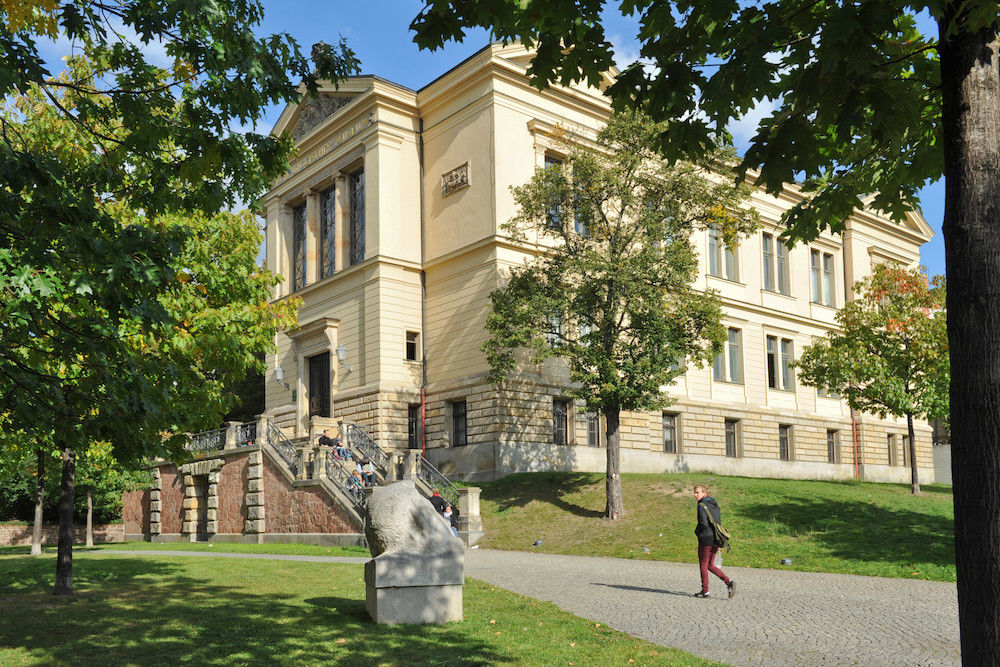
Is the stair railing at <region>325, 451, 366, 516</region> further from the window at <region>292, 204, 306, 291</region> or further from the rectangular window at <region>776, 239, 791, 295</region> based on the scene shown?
the rectangular window at <region>776, 239, 791, 295</region>

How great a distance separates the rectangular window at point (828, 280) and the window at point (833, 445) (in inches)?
288

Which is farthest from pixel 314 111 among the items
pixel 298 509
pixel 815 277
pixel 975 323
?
pixel 975 323

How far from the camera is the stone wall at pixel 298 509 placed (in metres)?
25.6

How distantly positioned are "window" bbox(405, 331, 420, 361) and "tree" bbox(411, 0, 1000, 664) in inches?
1158

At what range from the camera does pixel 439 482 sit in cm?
2939

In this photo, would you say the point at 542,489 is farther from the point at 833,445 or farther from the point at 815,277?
the point at 815,277

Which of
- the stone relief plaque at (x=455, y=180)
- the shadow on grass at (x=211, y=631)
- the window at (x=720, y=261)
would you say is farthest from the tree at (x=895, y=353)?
the shadow on grass at (x=211, y=631)

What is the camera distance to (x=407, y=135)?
123 ft

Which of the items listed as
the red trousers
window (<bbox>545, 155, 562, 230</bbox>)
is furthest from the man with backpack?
window (<bbox>545, 155, 562, 230</bbox>)

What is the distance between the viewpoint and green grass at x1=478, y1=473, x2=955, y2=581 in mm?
19000

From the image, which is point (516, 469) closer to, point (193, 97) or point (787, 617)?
point (787, 617)

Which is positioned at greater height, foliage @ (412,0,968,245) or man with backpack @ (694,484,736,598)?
foliage @ (412,0,968,245)

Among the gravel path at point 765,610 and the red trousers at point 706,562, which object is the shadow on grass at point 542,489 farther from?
the red trousers at point 706,562

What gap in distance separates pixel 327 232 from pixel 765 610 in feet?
103
